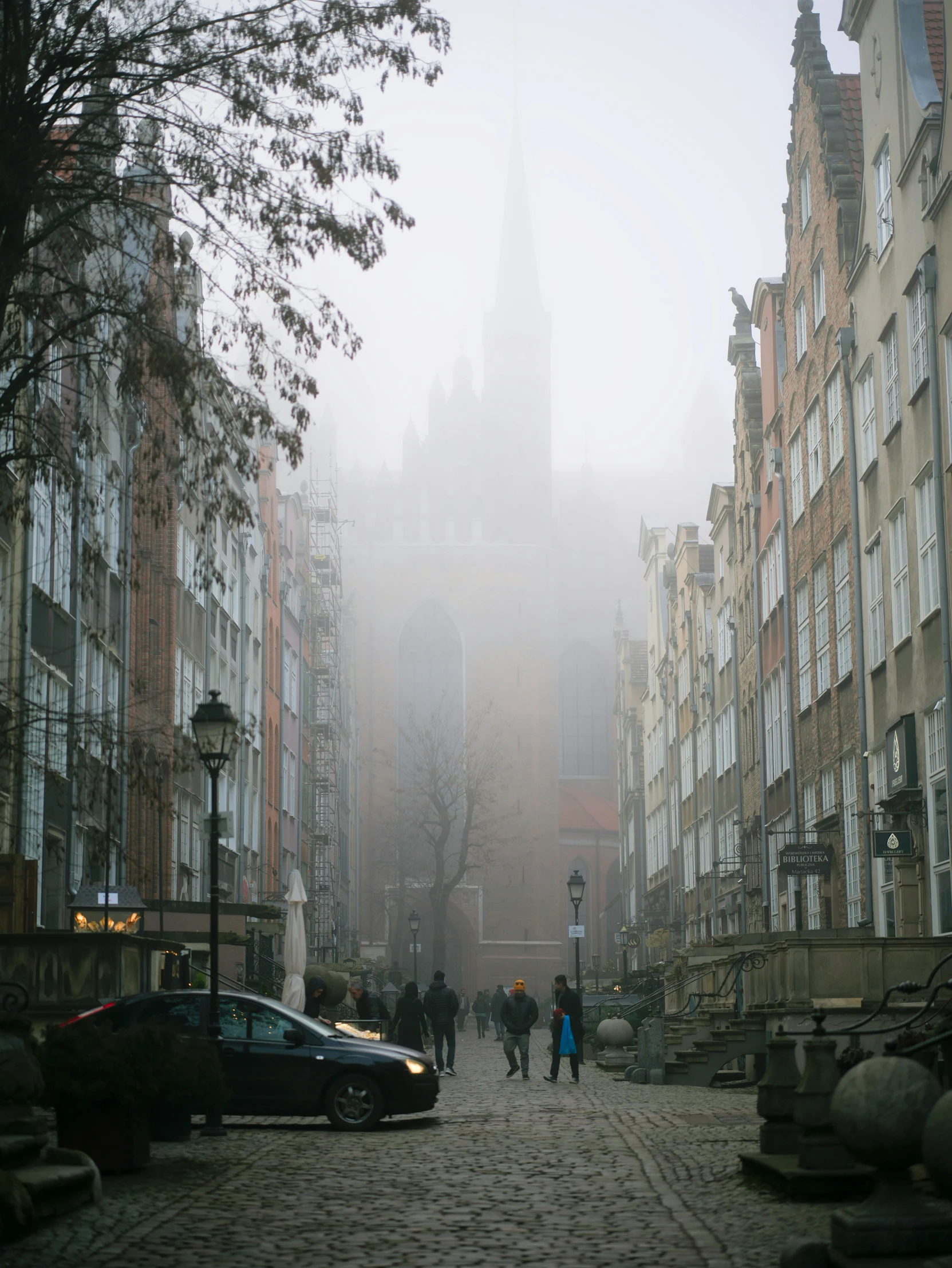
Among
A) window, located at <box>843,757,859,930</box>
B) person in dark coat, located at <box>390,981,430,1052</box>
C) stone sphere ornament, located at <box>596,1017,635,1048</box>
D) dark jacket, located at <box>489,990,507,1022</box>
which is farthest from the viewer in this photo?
dark jacket, located at <box>489,990,507,1022</box>

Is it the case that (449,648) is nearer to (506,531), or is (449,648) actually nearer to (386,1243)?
(506,531)

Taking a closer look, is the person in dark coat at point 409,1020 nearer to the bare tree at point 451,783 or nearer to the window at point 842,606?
the window at point 842,606

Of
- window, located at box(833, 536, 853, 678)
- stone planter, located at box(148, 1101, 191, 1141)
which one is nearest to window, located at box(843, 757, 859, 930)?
window, located at box(833, 536, 853, 678)

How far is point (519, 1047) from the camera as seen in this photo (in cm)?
2658

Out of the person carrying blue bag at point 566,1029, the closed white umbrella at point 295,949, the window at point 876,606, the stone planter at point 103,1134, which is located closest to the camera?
the stone planter at point 103,1134

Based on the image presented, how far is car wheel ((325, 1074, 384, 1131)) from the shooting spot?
54.2ft

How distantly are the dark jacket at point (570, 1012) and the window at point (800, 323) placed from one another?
13661 mm

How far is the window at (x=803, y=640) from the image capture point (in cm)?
3250

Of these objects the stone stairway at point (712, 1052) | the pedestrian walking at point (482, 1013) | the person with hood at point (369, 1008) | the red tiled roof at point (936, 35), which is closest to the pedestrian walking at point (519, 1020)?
the stone stairway at point (712, 1052)

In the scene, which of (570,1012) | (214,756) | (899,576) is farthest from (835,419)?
(214,756)

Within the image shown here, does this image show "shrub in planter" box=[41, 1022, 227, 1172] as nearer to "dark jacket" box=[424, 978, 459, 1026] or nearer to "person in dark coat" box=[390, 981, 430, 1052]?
"person in dark coat" box=[390, 981, 430, 1052]

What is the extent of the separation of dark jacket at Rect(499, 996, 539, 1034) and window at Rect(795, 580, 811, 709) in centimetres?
892

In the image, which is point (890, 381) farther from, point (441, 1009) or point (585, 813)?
point (585, 813)

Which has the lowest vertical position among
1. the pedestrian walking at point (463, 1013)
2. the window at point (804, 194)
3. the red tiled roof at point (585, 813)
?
the pedestrian walking at point (463, 1013)
